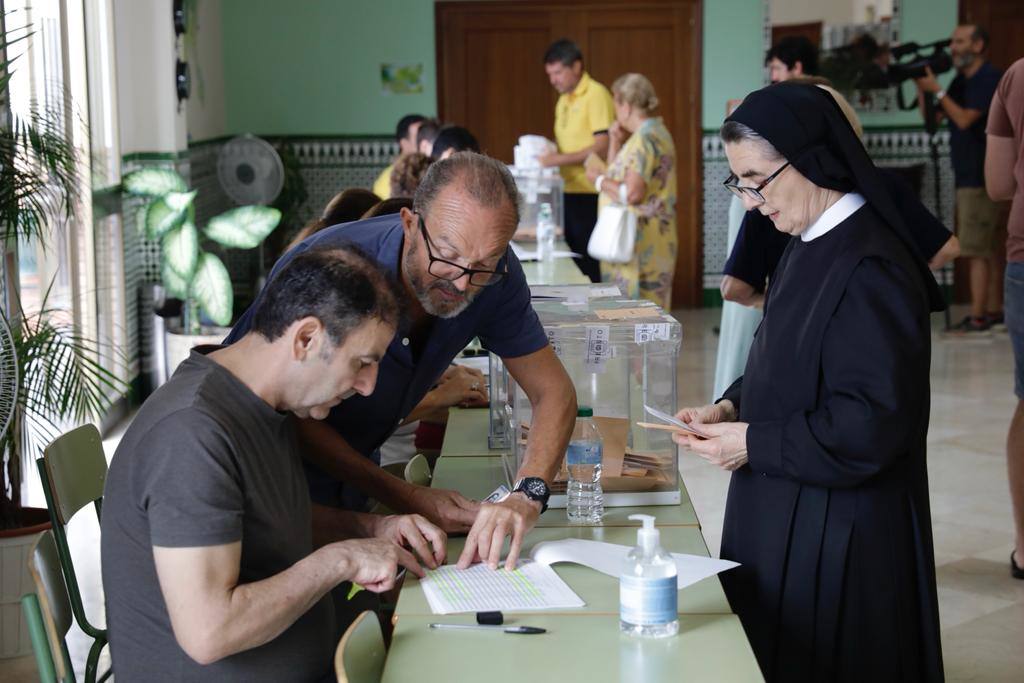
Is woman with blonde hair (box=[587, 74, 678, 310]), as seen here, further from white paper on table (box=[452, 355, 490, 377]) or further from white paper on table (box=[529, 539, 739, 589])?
white paper on table (box=[529, 539, 739, 589])

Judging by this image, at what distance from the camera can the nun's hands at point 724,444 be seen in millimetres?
2533

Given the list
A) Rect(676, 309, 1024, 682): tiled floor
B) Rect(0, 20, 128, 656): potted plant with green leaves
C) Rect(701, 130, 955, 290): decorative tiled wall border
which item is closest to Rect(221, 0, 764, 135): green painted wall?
Rect(701, 130, 955, 290): decorative tiled wall border

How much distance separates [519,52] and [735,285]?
7052mm

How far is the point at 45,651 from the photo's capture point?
221cm

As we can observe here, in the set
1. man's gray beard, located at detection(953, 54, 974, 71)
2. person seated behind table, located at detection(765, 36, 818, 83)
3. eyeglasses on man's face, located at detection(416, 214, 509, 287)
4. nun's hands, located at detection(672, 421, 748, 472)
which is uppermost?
man's gray beard, located at detection(953, 54, 974, 71)

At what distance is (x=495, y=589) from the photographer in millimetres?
2279

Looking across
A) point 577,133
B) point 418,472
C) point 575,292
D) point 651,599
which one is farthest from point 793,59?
point 651,599

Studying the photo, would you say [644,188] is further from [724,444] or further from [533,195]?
[724,444]

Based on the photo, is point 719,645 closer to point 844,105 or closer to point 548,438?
point 548,438

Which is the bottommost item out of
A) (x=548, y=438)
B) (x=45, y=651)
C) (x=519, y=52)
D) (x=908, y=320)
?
(x=45, y=651)

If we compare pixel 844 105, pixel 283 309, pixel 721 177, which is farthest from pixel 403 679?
pixel 721 177

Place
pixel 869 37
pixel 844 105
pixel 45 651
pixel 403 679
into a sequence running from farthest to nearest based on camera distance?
pixel 869 37
pixel 844 105
pixel 45 651
pixel 403 679

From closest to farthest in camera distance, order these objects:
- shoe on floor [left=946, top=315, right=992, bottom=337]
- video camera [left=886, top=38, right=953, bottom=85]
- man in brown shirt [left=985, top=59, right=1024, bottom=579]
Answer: man in brown shirt [left=985, top=59, right=1024, bottom=579] < shoe on floor [left=946, top=315, right=992, bottom=337] < video camera [left=886, top=38, right=953, bottom=85]

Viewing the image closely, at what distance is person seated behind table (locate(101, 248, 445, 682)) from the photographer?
6.16 ft
